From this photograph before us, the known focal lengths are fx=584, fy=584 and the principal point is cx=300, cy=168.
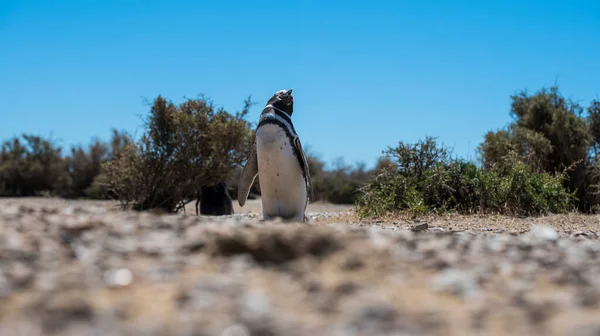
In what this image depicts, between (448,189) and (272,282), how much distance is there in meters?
8.65

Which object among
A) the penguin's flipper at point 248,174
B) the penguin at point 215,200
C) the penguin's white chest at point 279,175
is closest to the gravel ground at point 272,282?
the penguin's white chest at point 279,175

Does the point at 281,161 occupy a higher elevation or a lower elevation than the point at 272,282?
higher

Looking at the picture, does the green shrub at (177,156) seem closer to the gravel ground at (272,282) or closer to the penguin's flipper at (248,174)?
the penguin's flipper at (248,174)

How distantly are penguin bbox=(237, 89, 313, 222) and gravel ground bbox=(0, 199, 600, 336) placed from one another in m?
3.40

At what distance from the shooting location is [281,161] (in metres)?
7.09

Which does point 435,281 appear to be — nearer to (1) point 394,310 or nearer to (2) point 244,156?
(1) point 394,310

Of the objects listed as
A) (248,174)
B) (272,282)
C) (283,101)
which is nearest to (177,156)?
(248,174)

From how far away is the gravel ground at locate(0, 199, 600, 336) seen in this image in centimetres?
202

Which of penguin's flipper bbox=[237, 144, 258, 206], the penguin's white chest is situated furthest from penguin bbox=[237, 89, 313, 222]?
penguin's flipper bbox=[237, 144, 258, 206]

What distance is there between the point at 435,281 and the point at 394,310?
50cm

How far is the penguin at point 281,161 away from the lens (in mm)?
7059

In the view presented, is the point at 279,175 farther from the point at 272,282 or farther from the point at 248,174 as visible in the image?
the point at 272,282

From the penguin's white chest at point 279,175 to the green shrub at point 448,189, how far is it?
2965 mm

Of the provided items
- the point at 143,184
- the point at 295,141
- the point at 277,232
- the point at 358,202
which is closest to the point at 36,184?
the point at 143,184
